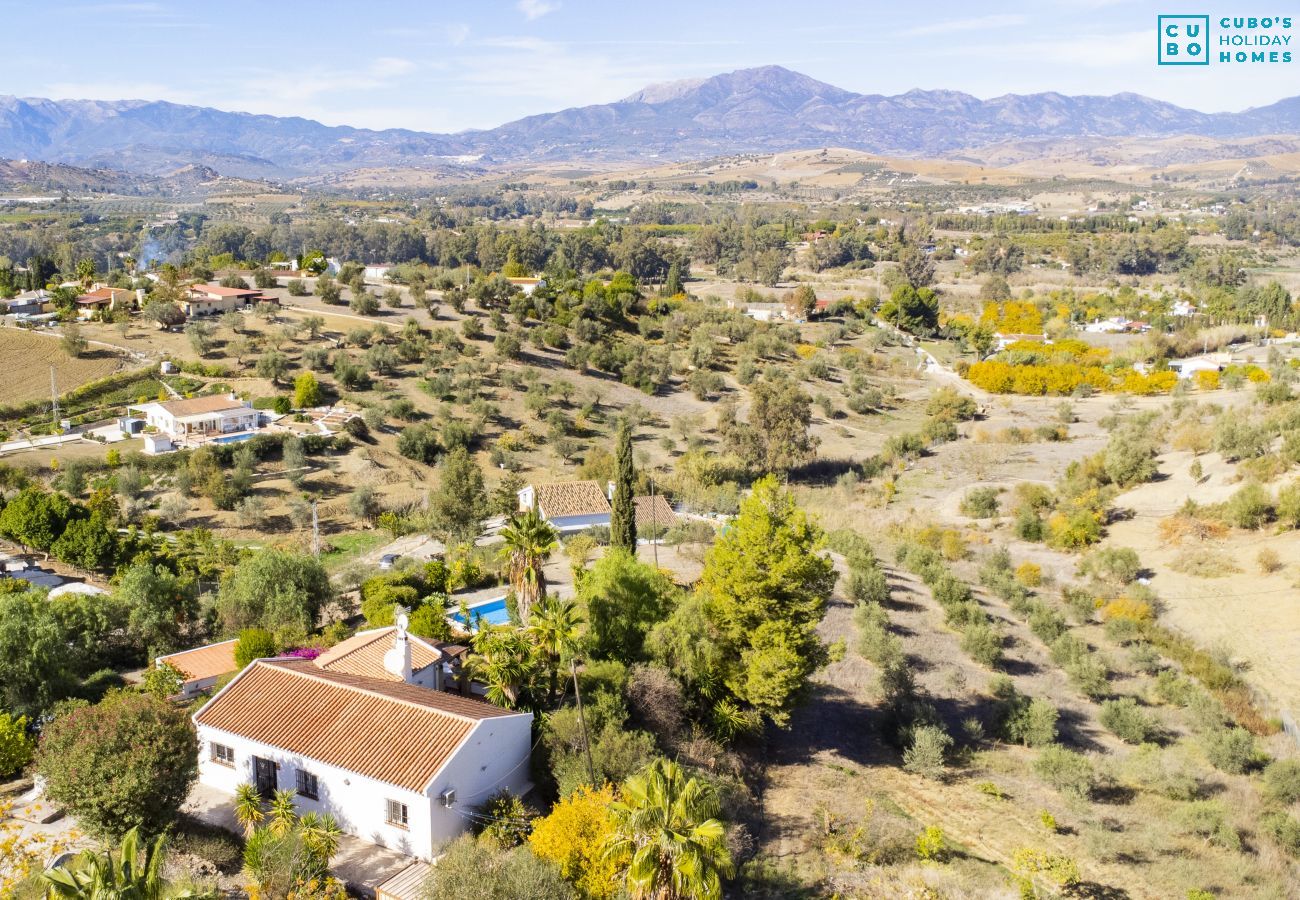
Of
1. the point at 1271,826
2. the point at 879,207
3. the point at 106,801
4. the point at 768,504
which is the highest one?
the point at 879,207

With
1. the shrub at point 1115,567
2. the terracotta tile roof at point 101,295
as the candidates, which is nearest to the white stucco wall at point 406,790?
the shrub at point 1115,567

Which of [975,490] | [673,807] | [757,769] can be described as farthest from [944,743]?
[975,490]

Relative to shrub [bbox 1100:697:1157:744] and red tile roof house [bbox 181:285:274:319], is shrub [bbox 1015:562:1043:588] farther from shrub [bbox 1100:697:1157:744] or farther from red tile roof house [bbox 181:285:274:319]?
red tile roof house [bbox 181:285:274:319]

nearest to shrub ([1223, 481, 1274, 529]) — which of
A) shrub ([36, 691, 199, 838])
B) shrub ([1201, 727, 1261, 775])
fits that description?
shrub ([1201, 727, 1261, 775])

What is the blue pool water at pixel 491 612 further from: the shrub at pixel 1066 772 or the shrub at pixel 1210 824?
the shrub at pixel 1210 824

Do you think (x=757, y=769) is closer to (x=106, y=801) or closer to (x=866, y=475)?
(x=106, y=801)

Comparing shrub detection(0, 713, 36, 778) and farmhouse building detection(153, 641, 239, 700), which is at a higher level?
shrub detection(0, 713, 36, 778)
